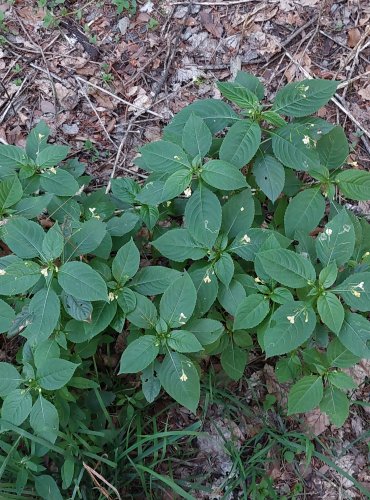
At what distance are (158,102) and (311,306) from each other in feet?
7.18

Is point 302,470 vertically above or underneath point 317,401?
underneath

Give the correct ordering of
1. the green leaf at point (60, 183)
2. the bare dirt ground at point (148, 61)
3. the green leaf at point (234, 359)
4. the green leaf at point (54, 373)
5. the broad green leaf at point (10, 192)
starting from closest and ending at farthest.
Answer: the green leaf at point (54, 373) < the broad green leaf at point (10, 192) < the green leaf at point (60, 183) < the green leaf at point (234, 359) < the bare dirt ground at point (148, 61)

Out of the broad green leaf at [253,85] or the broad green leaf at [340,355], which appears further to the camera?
the broad green leaf at [253,85]

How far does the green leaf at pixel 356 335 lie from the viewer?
2400mm

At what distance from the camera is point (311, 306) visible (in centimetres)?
244

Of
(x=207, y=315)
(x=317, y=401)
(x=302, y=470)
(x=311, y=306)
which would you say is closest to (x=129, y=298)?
(x=207, y=315)

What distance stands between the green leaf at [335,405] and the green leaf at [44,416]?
1.44 metres

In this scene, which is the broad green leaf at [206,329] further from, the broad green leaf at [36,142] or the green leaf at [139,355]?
the broad green leaf at [36,142]

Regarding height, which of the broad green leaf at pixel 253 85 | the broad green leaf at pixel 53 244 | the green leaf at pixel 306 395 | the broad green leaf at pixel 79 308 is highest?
the broad green leaf at pixel 253 85

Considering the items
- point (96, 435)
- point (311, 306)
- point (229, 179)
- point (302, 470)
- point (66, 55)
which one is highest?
point (66, 55)

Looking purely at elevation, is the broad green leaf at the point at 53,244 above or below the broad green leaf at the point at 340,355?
above

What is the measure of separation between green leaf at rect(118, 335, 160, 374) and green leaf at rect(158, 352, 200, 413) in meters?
0.11

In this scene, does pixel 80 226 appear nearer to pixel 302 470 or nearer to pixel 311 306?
pixel 311 306

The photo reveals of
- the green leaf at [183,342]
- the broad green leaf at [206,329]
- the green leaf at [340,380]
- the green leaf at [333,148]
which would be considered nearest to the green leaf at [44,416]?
the green leaf at [183,342]
